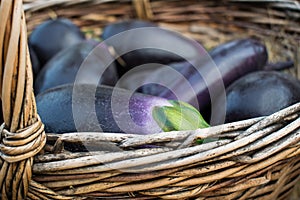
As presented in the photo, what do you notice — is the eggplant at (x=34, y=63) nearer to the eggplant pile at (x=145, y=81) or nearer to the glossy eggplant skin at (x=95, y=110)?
the eggplant pile at (x=145, y=81)

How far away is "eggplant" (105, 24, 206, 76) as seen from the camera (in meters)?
1.03

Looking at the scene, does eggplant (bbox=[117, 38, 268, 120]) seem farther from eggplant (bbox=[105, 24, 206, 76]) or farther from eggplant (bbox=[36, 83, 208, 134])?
eggplant (bbox=[36, 83, 208, 134])

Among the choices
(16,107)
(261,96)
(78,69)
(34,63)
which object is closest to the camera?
(16,107)

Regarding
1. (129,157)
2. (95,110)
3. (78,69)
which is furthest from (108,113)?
(78,69)

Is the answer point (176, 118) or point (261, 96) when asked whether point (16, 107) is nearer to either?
point (176, 118)

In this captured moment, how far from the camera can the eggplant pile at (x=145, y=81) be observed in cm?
65

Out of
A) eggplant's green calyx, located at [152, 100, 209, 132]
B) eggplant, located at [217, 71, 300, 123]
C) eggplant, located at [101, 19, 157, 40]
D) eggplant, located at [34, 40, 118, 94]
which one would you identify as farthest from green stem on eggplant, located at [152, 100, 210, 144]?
eggplant, located at [101, 19, 157, 40]

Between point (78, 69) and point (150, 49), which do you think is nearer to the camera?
point (78, 69)

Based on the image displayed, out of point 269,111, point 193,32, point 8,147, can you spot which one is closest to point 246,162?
point 269,111

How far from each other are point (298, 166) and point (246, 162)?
157mm

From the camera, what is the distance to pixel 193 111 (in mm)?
661

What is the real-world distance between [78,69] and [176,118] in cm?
33

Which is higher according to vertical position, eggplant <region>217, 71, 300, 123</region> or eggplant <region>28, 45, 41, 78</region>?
eggplant <region>217, 71, 300, 123</region>

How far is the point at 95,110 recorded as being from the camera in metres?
0.65
